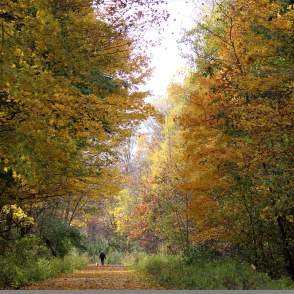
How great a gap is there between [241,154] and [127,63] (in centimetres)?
418

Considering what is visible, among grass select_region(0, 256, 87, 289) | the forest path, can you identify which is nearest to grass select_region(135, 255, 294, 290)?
the forest path

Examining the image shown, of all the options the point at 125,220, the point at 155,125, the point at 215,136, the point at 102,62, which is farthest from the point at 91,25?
the point at 155,125

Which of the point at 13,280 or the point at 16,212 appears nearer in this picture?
the point at 13,280

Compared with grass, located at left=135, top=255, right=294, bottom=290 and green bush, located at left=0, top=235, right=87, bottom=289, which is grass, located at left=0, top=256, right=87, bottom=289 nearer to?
green bush, located at left=0, top=235, right=87, bottom=289

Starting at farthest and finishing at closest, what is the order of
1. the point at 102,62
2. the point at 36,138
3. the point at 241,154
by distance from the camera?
the point at 241,154
the point at 102,62
the point at 36,138

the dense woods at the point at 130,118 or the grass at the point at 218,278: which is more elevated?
the dense woods at the point at 130,118

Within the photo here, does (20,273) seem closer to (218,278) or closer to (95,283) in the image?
(95,283)

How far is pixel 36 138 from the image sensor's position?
282 inches

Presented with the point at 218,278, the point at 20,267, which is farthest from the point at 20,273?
the point at 218,278

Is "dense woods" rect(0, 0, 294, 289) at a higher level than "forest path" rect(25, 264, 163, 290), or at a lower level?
higher

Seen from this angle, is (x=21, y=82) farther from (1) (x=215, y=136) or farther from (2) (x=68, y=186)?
(1) (x=215, y=136)

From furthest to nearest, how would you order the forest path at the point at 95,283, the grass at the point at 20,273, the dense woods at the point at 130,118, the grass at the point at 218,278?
the forest path at the point at 95,283, the grass at the point at 20,273, the grass at the point at 218,278, the dense woods at the point at 130,118

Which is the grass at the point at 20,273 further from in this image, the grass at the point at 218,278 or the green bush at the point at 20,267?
the grass at the point at 218,278

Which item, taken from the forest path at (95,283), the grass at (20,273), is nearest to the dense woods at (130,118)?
the grass at (20,273)
